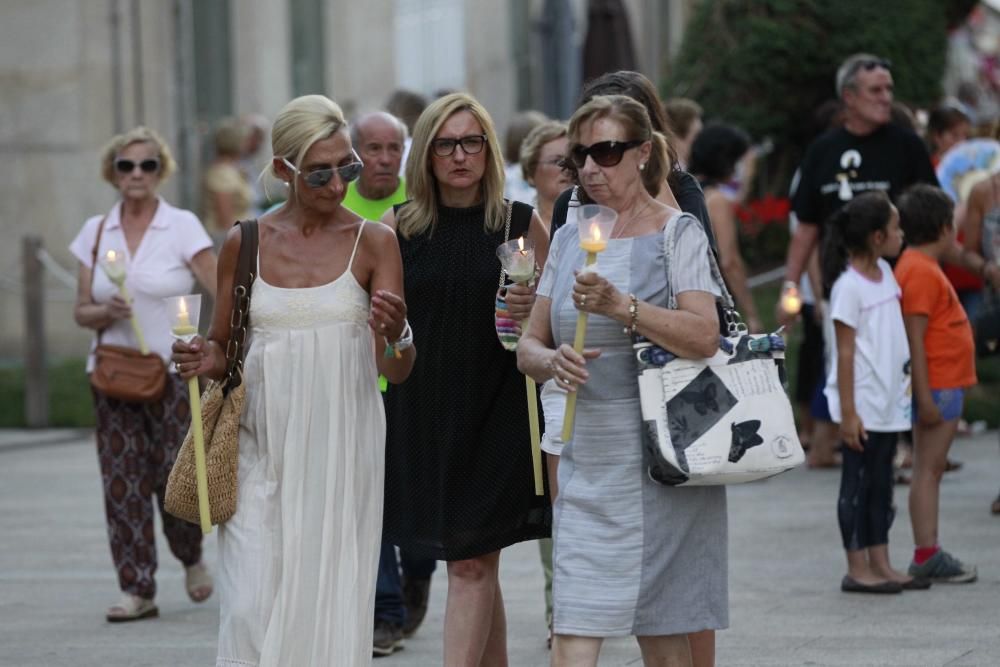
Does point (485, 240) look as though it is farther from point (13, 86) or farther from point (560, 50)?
point (13, 86)

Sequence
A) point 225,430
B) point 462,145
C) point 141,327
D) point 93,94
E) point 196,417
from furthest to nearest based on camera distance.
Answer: point 93,94 → point 141,327 → point 462,145 → point 225,430 → point 196,417

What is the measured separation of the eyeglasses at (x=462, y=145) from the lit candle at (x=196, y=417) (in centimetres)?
103

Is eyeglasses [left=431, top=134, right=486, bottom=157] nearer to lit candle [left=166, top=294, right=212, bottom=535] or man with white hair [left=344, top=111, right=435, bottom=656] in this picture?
lit candle [left=166, top=294, right=212, bottom=535]

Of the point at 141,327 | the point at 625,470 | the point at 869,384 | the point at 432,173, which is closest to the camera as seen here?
the point at 625,470

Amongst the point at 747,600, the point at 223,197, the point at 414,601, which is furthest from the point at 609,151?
the point at 223,197

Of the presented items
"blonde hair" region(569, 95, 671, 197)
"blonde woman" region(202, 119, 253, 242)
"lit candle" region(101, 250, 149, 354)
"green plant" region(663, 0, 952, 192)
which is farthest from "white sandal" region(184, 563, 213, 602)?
"green plant" region(663, 0, 952, 192)

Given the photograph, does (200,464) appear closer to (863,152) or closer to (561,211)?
(561,211)

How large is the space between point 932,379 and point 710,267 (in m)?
3.51

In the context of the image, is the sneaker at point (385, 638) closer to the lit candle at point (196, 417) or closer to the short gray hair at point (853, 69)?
the lit candle at point (196, 417)

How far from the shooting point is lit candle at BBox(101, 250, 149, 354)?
310 inches

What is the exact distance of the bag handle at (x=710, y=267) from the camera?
5188 mm

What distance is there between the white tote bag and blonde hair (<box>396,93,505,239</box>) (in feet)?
4.18

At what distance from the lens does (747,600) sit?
825 centimetres

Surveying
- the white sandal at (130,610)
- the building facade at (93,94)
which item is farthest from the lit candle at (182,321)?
the building facade at (93,94)
